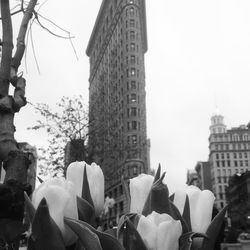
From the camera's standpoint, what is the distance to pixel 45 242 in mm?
828

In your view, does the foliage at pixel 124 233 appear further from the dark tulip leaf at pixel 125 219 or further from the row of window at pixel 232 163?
the row of window at pixel 232 163

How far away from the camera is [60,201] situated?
0.87m

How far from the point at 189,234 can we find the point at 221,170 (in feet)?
370

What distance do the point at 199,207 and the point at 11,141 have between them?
4.08 feet

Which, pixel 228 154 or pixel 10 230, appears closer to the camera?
pixel 10 230

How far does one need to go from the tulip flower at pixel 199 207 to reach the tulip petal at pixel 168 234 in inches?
6.4

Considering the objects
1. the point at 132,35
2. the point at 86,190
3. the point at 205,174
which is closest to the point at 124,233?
the point at 86,190

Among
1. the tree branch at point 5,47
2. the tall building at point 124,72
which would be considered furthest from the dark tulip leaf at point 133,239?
the tall building at point 124,72

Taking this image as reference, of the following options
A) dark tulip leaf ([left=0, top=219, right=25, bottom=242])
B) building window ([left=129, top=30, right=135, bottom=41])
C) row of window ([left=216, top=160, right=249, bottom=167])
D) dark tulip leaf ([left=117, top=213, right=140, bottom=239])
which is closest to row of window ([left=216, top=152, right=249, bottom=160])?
row of window ([left=216, top=160, right=249, bottom=167])

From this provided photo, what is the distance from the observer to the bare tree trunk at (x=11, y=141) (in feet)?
4.02

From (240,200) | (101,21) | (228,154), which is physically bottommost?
(240,200)

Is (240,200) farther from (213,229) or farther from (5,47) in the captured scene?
(213,229)

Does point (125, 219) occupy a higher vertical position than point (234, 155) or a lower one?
lower

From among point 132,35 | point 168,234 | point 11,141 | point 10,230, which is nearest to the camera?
point 168,234
